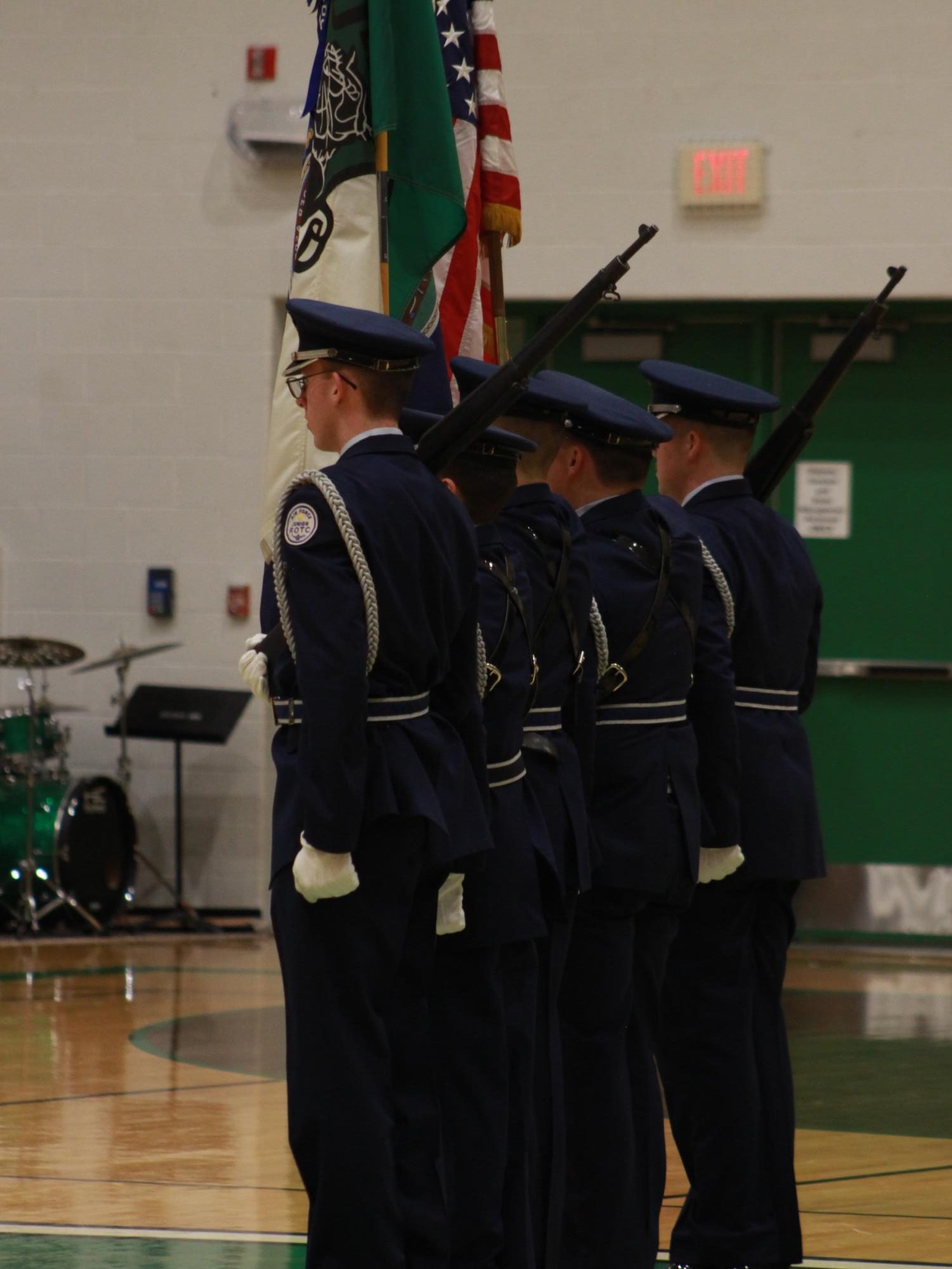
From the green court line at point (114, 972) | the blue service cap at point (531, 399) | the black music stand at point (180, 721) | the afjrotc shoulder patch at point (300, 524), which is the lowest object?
the green court line at point (114, 972)

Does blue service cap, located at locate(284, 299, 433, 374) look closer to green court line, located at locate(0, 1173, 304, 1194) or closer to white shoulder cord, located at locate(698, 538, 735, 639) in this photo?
white shoulder cord, located at locate(698, 538, 735, 639)

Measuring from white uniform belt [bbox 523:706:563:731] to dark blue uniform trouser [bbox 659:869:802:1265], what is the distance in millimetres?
566

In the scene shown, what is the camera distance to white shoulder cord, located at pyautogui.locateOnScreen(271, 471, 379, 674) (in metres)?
2.73

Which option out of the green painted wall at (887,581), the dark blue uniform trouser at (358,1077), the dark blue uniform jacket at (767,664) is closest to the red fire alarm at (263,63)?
the green painted wall at (887,581)

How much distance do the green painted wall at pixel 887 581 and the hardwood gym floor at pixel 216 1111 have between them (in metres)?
0.68

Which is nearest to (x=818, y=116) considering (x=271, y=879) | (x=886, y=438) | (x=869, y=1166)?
(x=886, y=438)

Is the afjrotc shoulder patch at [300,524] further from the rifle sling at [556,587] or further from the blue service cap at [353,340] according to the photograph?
the rifle sling at [556,587]

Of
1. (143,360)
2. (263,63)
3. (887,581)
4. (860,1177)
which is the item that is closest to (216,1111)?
(860,1177)

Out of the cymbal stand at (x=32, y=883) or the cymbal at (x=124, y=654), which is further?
the cymbal at (x=124, y=654)

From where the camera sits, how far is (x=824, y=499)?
8180 millimetres

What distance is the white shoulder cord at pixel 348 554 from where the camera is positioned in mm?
2729

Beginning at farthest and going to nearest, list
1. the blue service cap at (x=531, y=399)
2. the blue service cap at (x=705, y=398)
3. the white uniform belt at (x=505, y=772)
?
the blue service cap at (x=705, y=398) < the blue service cap at (x=531, y=399) < the white uniform belt at (x=505, y=772)

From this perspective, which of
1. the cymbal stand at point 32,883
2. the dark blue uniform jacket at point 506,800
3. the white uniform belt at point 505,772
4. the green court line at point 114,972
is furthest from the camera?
the cymbal stand at point 32,883

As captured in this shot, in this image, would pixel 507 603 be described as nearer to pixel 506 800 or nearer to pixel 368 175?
pixel 506 800
